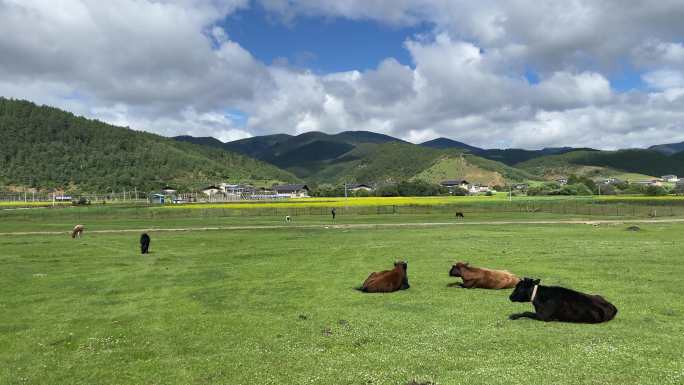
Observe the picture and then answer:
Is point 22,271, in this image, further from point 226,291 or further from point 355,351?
point 355,351

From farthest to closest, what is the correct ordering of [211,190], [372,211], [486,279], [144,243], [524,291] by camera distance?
[211,190], [372,211], [144,243], [486,279], [524,291]

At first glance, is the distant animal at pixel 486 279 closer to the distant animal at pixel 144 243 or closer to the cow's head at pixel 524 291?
the cow's head at pixel 524 291

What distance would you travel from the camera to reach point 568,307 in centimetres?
1075

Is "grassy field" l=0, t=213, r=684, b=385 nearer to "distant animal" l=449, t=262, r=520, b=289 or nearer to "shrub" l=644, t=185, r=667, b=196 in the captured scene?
"distant animal" l=449, t=262, r=520, b=289

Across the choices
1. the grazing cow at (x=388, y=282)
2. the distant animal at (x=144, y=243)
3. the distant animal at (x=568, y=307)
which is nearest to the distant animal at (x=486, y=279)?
the grazing cow at (x=388, y=282)

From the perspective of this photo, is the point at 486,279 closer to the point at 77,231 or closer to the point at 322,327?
the point at 322,327

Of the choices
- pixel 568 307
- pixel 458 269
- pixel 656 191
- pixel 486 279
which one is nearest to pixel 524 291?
pixel 568 307

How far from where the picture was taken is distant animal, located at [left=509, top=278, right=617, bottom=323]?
10.6 m

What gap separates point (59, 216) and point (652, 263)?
7900cm

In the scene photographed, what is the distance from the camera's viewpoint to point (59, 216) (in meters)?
74.2

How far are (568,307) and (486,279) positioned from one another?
14.3 feet

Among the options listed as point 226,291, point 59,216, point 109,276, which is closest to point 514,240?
point 226,291

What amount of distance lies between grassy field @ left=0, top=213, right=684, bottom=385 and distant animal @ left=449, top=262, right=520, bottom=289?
63 cm

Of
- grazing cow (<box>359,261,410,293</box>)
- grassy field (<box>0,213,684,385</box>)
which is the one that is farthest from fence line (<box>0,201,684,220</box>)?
grazing cow (<box>359,261,410,293</box>)
